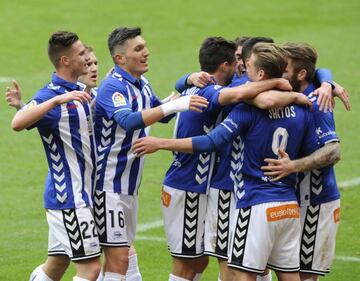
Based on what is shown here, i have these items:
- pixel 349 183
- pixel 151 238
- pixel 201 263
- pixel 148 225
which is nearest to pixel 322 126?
pixel 201 263

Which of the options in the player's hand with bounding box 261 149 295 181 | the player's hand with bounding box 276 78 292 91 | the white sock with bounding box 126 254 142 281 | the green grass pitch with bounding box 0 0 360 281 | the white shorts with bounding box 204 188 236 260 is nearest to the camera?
the player's hand with bounding box 261 149 295 181

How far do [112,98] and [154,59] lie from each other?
42.7 feet

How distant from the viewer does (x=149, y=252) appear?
1314 centimetres

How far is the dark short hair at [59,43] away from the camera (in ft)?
33.8

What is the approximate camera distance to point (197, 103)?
9.78 metres

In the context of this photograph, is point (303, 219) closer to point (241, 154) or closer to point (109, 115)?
point (241, 154)

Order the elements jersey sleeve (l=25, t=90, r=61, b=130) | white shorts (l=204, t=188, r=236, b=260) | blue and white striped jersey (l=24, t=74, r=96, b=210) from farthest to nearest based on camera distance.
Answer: white shorts (l=204, t=188, r=236, b=260), blue and white striped jersey (l=24, t=74, r=96, b=210), jersey sleeve (l=25, t=90, r=61, b=130)

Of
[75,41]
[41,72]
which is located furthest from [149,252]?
[41,72]

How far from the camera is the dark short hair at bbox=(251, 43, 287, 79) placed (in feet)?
31.1

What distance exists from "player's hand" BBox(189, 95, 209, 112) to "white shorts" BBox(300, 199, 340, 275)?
1378mm

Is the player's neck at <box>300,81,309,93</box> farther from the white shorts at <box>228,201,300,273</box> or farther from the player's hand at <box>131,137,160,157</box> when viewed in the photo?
the player's hand at <box>131,137,160,157</box>

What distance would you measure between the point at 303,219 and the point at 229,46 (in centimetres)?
168

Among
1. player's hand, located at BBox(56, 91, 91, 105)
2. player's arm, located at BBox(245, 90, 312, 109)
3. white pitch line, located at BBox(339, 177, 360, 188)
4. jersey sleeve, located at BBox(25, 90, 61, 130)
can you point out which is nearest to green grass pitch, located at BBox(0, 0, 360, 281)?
white pitch line, located at BBox(339, 177, 360, 188)

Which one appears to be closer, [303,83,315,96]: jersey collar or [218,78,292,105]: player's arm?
[218,78,292,105]: player's arm
